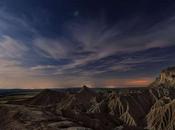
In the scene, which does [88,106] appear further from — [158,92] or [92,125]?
[92,125]

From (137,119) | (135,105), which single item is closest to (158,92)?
(135,105)

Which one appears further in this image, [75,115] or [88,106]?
[88,106]

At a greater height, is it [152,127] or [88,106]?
[88,106]

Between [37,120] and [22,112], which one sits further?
[22,112]

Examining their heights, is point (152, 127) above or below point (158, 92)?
below

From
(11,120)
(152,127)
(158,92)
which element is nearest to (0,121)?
(11,120)

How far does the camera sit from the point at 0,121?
546 inches

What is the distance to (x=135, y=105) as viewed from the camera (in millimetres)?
91625

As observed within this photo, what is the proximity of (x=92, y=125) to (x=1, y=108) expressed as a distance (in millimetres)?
6749

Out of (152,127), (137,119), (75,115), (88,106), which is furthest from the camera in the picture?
(88,106)

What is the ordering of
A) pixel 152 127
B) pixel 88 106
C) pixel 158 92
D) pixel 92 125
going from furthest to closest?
pixel 158 92, pixel 88 106, pixel 152 127, pixel 92 125

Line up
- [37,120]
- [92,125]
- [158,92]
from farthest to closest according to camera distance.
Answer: [158,92] → [92,125] → [37,120]

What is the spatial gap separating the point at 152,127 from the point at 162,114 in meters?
5.49

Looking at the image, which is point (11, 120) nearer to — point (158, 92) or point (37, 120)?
point (37, 120)
